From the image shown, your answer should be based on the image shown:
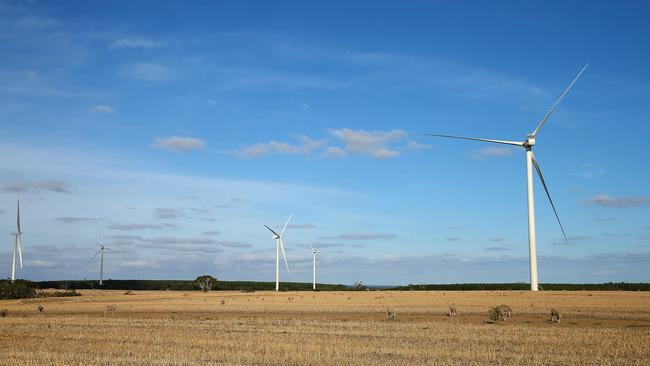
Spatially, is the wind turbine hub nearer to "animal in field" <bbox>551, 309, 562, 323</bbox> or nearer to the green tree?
"animal in field" <bbox>551, 309, 562, 323</bbox>

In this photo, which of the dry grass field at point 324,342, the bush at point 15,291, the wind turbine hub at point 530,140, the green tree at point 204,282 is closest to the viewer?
the dry grass field at point 324,342

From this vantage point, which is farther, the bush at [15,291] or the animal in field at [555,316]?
the bush at [15,291]

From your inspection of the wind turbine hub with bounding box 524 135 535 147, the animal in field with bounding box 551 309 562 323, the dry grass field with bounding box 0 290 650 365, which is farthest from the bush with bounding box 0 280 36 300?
the animal in field with bounding box 551 309 562 323

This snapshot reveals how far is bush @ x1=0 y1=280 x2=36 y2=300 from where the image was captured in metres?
102

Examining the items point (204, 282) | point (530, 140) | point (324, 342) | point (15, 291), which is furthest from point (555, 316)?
point (204, 282)

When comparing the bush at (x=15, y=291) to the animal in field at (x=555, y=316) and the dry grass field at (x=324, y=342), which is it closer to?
the dry grass field at (x=324, y=342)

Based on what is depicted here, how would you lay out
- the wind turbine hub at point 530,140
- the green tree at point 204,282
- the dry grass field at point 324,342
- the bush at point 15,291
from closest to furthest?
the dry grass field at point 324,342 → the wind turbine hub at point 530,140 → the bush at point 15,291 → the green tree at point 204,282

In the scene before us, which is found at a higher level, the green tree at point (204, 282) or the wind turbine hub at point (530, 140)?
the wind turbine hub at point (530, 140)

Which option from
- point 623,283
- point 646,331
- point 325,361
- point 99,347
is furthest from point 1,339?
point 623,283

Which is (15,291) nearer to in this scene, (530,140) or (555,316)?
(530,140)

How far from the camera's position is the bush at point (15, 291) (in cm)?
10169

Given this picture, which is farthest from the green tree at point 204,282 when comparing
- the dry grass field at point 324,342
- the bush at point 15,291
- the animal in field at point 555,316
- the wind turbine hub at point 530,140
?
the animal in field at point 555,316

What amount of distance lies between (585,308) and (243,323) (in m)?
31.6

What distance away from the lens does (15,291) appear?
338ft
